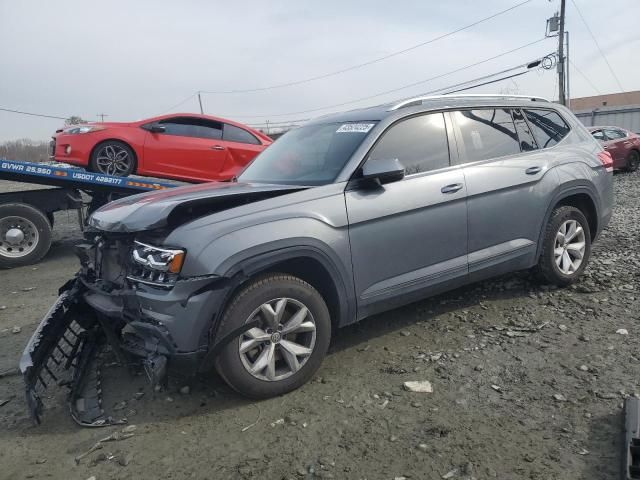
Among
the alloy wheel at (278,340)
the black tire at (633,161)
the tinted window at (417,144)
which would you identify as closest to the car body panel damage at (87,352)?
the alloy wheel at (278,340)

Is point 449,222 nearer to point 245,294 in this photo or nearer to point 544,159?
point 544,159

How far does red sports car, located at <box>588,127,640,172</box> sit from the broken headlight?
1493cm

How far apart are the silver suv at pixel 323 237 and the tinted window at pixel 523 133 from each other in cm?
1

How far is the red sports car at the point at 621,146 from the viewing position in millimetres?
14381

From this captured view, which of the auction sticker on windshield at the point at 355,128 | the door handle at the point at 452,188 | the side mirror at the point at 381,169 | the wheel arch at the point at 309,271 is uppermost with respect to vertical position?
the auction sticker on windshield at the point at 355,128

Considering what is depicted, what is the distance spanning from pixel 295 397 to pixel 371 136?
1.90 m

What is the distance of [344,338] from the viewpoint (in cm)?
393

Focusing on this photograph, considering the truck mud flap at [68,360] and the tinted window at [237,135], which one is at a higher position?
the tinted window at [237,135]

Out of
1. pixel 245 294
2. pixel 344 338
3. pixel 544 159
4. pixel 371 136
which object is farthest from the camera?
pixel 544 159

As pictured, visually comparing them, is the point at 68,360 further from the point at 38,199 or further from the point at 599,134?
the point at 599,134

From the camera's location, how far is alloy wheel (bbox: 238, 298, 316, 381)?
294cm

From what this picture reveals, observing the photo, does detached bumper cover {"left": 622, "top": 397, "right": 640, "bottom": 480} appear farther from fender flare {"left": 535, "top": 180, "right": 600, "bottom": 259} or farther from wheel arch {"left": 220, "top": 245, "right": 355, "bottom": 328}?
fender flare {"left": 535, "top": 180, "right": 600, "bottom": 259}

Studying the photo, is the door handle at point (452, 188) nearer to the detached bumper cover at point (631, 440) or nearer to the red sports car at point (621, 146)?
the detached bumper cover at point (631, 440)

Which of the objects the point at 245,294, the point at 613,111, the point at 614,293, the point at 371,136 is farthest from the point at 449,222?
the point at 613,111
